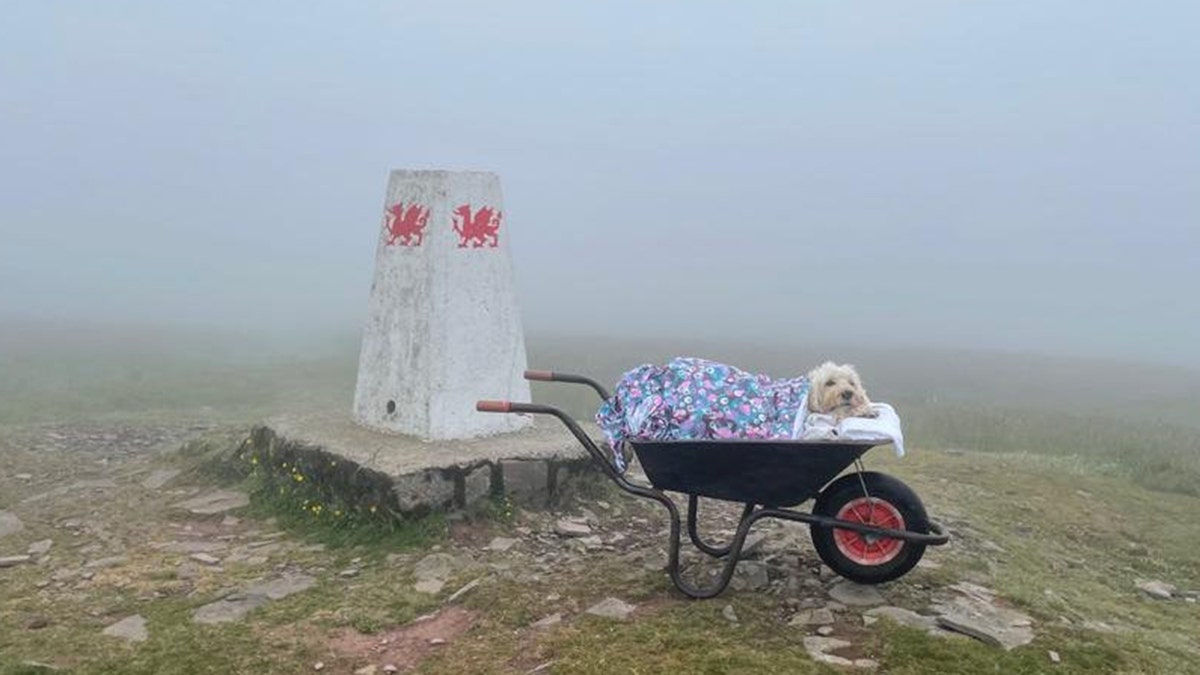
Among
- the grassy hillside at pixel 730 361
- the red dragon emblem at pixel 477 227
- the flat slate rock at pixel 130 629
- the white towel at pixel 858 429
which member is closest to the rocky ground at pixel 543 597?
the flat slate rock at pixel 130 629

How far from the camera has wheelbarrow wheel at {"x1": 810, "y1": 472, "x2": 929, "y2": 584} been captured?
191 inches

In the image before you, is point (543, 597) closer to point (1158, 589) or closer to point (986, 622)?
point (986, 622)

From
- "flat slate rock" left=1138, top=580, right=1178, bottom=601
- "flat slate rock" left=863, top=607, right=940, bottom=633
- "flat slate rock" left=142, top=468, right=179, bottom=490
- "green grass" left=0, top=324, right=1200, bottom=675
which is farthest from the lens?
"flat slate rock" left=142, top=468, right=179, bottom=490

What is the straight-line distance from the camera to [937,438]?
14953 millimetres

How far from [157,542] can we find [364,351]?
2.30m

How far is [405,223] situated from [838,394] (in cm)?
424

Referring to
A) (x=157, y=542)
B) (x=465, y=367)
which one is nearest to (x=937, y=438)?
(x=465, y=367)

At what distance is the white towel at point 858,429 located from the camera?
472cm

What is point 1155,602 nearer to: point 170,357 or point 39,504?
point 39,504

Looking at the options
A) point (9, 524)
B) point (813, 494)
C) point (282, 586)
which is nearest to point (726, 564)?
point (813, 494)

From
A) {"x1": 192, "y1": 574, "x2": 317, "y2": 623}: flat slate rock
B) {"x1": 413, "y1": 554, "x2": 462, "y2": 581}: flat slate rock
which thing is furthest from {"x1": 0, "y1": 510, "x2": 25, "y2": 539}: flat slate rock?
{"x1": 413, "y1": 554, "x2": 462, "y2": 581}: flat slate rock

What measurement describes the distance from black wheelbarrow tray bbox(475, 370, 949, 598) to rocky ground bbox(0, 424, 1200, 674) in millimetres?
208

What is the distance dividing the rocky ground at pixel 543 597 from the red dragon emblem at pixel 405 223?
2.51 metres

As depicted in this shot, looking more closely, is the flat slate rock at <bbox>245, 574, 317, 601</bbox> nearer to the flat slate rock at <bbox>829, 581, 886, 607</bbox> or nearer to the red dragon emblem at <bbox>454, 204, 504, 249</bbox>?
the red dragon emblem at <bbox>454, 204, 504, 249</bbox>
